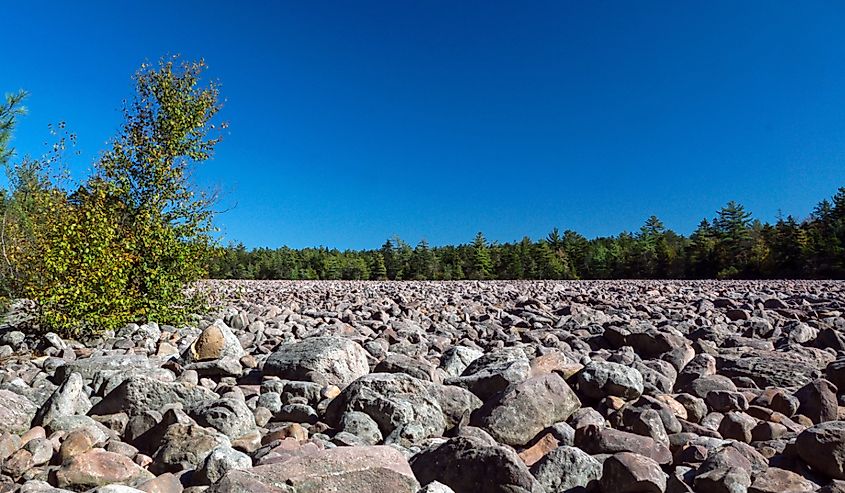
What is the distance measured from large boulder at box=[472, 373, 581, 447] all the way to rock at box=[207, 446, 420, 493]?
86 cm

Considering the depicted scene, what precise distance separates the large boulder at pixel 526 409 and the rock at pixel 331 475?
0.86 meters

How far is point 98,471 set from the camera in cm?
229

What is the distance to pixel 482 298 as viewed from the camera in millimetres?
11562

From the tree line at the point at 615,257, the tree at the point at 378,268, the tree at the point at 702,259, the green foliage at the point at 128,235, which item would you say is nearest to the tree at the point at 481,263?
A: the tree line at the point at 615,257

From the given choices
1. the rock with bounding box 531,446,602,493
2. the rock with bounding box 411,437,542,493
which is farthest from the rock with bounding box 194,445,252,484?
the rock with bounding box 531,446,602,493

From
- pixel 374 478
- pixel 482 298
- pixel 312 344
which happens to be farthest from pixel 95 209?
pixel 482 298

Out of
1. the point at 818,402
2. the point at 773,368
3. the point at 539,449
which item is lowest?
the point at 539,449

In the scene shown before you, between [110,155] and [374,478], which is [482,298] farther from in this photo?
[374,478]

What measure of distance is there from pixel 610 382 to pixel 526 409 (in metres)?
0.78

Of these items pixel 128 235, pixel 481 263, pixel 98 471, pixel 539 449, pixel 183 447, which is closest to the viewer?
pixel 98 471

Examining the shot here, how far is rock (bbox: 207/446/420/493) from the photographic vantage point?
197 centimetres

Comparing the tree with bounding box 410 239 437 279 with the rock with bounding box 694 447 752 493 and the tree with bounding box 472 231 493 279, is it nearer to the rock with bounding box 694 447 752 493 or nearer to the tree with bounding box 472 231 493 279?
the tree with bounding box 472 231 493 279

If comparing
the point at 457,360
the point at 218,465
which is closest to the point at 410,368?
the point at 457,360

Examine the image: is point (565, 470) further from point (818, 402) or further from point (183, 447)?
point (818, 402)
